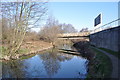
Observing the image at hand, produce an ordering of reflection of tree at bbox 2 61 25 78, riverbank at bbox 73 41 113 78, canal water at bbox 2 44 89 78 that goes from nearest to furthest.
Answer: riverbank at bbox 73 41 113 78 < reflection of tree at bbox 2 61 25 78 < canal water at bbox 2 44 89 78

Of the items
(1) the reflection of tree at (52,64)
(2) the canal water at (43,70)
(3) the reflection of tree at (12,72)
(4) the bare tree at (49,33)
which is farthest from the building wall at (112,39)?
(4) the bare tree at (49,33)

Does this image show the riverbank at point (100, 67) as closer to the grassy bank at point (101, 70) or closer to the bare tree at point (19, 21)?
the grassy bank at point (101, 70)

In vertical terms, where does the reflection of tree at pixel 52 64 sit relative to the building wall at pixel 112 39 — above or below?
below

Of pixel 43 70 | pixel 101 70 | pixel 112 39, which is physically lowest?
pixel 43 70

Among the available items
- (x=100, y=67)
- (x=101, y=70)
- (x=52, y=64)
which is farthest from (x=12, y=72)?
(x=101, y=70)

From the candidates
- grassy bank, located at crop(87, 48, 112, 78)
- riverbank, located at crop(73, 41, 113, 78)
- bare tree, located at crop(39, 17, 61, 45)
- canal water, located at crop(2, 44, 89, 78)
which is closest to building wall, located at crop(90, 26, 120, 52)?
riverbank, located at crop(73, 41, 113, 78)

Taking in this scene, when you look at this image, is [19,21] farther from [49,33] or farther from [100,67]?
[49,33]

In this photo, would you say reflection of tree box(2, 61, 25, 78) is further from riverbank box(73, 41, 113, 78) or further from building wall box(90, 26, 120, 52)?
building wall box(90, 26, 120, 52)

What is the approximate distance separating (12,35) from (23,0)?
19.6ft

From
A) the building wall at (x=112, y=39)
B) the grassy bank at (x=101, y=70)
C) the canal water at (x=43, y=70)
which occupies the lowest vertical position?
the canal water at (x=43, y=70)

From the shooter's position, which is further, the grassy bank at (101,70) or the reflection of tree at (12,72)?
the reflection of tree at (12,72)

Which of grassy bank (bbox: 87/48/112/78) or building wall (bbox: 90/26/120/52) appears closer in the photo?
grassy bank (bbox: 87/48/112/78)

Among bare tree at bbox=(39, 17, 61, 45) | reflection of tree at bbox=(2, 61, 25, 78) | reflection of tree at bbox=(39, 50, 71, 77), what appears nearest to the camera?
reflection of tree at bbox=(2, 61, 25, 78)

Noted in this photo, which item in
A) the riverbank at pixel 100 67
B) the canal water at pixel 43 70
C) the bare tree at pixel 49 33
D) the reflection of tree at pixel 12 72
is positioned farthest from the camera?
the bare tree at pixel 49 33
